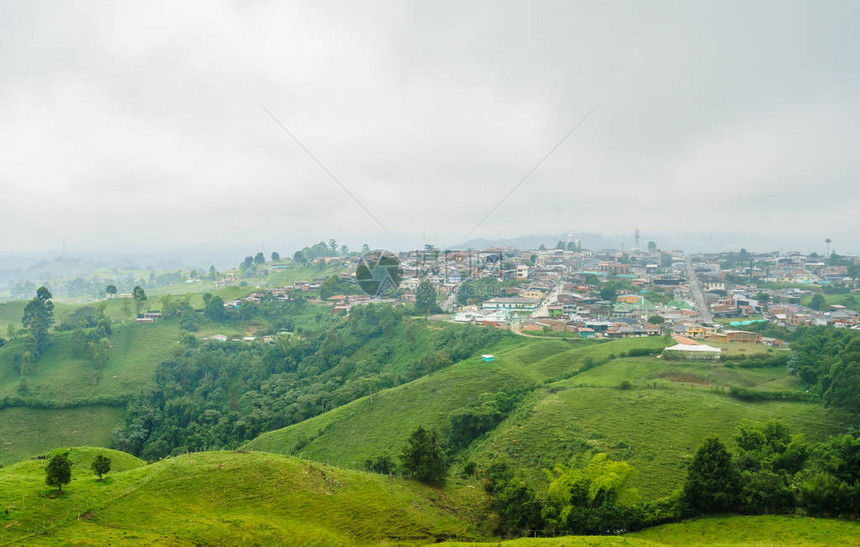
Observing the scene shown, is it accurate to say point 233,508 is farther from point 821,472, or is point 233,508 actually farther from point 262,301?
point 262,301

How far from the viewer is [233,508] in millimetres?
20844

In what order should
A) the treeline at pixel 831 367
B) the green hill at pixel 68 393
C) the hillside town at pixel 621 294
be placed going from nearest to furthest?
the treeline at pixel 831 367, the green hill at pixel 68 393, the hillside town at pixel 621 294

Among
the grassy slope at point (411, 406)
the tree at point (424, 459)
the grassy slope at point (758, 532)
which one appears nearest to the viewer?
the grassy slope at point (758, 532)

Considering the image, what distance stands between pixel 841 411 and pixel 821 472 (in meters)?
12.0

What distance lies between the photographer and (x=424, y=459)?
2650 centimetres

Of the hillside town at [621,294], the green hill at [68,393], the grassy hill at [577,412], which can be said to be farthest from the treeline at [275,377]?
the hillside town at [621,294]

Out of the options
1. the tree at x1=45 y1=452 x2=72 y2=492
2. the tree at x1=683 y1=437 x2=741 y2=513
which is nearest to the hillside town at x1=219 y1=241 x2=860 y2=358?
the tree at x1=683 y1=437 x2=741 y2=513

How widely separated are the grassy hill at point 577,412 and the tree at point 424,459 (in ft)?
15.6

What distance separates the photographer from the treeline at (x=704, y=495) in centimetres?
2086

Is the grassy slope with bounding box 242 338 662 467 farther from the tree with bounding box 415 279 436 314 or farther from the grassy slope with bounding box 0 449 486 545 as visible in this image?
the tree with bounding box 415 279 436 314

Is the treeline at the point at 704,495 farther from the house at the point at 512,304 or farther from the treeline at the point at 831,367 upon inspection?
the house at the point at 512,304

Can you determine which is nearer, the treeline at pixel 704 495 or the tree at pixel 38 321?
the treeline at pixel 704 495

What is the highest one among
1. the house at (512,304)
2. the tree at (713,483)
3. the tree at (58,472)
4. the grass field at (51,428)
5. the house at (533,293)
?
the house at (533,293)

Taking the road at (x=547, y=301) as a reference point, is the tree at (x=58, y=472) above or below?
below
